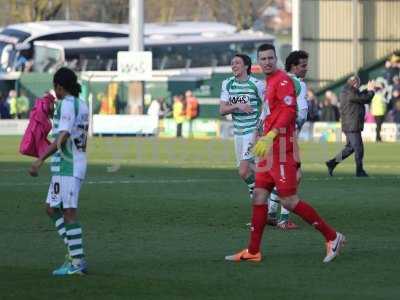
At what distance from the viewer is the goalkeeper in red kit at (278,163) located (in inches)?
536

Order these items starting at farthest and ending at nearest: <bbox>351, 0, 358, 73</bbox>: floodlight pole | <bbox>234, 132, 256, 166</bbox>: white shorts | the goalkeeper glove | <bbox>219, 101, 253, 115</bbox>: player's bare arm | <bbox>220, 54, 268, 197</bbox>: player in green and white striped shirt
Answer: <bbox>351, 0, 358, 73</bbox>: floodlight pole, <bbox>234, 132, 256, 166</bbox>: white shorts, <bbox>220, 54, 268, 197</bbox>: player in green and white striped shirt, <bbox>219, 101, 253, 115</bbox>: player's bare arm, the goalkeeper glove

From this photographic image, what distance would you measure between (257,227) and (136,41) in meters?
39.3

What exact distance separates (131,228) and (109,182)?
781cm

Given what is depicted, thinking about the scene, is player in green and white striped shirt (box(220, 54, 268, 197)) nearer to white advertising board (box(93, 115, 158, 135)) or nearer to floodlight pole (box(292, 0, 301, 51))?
white advertising board (box(93, 115, 158, 135))

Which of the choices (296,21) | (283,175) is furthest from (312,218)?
(296,21)

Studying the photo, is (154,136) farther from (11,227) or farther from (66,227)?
(66,227)

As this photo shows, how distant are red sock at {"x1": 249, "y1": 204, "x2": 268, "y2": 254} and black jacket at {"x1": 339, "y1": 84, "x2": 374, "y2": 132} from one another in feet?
39.0

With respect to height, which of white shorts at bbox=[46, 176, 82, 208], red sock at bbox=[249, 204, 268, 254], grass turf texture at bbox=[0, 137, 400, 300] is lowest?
grass turf texture at bbox=[0, 137, 400, 300]

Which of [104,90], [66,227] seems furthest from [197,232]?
[104,90]

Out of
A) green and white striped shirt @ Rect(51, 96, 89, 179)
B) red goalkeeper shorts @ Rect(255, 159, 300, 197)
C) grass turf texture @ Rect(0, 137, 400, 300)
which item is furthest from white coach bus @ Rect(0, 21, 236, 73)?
green and white striped shirt @ Rect(51, 96, 89, 179)

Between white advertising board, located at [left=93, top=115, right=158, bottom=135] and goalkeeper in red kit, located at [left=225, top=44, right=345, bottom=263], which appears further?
white advertising board, located at [left=93, top=115, right=158, bottom=135]

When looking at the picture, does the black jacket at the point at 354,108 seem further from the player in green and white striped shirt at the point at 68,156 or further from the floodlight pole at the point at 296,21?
the floodlight pole at the point at 296,21

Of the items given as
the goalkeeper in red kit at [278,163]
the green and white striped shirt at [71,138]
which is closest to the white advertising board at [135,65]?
the goalkeeper in red kit at [278,163]

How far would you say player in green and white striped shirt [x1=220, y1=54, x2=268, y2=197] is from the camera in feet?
56.4
